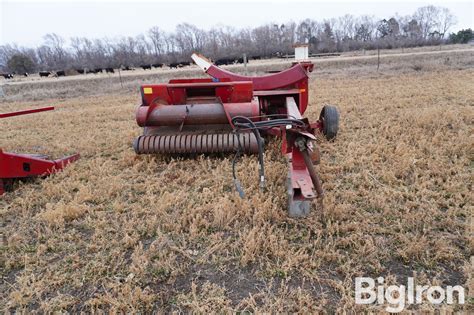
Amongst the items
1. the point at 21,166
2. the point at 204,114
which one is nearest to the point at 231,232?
the point at 204,114

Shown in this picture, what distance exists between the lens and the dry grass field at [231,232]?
83.6 inches

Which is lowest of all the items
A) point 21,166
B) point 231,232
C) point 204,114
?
point 231,232

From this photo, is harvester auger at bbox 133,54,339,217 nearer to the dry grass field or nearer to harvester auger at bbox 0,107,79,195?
the dry grass field

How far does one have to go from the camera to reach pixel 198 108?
4406 millimetres

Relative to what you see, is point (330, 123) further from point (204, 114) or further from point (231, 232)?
point (231, 232)

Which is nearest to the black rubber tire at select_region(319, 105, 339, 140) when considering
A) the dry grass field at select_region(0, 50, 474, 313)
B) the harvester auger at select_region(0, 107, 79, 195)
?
the dry grass field at select_region(0, 50, 474, 313)

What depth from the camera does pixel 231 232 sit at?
2.76m

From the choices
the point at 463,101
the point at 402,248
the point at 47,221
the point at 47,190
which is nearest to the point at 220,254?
the point at 402,248

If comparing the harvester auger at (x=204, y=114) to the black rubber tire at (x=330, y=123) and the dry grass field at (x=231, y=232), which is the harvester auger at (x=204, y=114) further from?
the dry grass field at (x=231, y=232)

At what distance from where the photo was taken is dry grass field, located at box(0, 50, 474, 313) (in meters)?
2.12

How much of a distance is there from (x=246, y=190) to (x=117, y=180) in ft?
5.42

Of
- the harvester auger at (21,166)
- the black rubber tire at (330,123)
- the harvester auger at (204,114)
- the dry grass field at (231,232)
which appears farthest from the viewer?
the black rubber tire at (330,123)

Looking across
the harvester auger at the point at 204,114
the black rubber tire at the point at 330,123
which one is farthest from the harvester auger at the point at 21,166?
the black rubber tire at the point at 330,123

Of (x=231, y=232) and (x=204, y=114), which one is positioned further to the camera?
(x=204, y=114)
